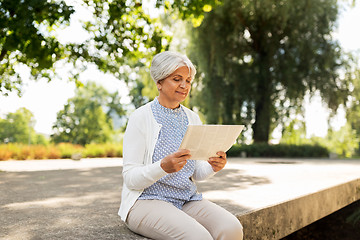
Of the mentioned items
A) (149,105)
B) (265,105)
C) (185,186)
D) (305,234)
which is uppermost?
(265,105)

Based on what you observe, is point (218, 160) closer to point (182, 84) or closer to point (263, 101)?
point (182, 84)

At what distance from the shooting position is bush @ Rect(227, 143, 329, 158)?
55.7 ft

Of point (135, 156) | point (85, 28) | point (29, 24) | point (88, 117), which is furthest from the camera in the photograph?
point (88, 117)

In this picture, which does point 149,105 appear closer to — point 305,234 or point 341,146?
point 305,234

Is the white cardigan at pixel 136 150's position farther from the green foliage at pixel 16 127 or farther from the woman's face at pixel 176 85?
the green foliage at pixel 16 127

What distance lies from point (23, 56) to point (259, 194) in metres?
8.03

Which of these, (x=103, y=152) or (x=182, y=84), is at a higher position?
(x=182, y=84)

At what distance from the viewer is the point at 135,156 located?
6.70 ft

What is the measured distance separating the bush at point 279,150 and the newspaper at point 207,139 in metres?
14.9

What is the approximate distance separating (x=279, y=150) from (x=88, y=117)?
30175 millimetres

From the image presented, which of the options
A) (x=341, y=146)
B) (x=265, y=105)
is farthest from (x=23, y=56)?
(x=341, y=146)

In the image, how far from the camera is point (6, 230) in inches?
88.7

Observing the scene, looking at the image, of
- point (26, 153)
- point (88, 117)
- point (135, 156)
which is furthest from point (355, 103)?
point (88, 117)

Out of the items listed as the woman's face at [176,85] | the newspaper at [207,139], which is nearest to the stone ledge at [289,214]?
the newspaper at [207,139]
